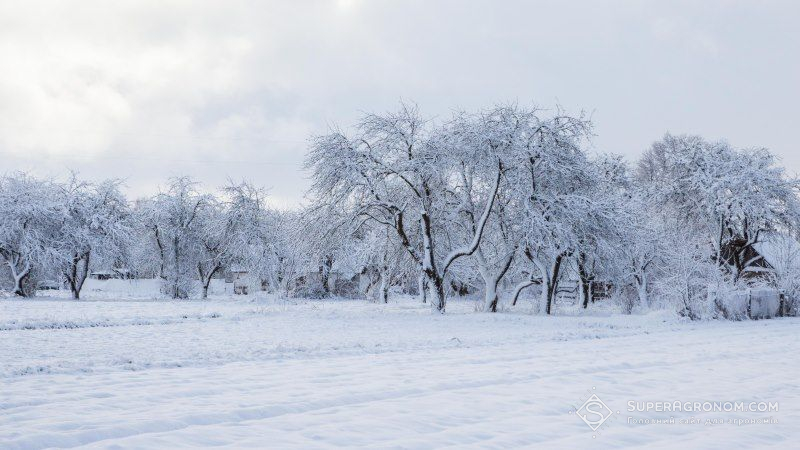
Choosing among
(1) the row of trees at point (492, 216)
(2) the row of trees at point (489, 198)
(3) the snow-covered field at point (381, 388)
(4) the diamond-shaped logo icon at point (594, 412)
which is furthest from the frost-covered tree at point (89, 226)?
(4) the diamond-shaped logo icon at point (594, 412)

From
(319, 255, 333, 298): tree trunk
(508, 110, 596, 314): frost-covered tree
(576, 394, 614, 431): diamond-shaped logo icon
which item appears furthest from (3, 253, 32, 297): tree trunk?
(576, 394, 614, 431): diamond-shaped logo icon

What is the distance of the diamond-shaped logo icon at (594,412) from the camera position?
680 centimetres

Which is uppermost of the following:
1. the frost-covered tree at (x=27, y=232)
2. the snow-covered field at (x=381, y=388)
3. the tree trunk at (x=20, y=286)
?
the frost-covered tree at (x=27, y=232)

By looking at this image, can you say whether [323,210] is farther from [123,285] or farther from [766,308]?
[123,285]

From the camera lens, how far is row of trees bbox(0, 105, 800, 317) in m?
25.8

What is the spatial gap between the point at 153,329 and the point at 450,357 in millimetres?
10844

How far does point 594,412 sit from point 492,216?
20.9 metres

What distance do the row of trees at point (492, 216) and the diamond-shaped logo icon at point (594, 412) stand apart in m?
17.2

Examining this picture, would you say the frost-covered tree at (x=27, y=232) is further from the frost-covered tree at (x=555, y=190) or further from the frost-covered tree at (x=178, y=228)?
the frost-covered tree at (x=555, y=190)

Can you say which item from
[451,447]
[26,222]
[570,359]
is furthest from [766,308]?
[26,222]

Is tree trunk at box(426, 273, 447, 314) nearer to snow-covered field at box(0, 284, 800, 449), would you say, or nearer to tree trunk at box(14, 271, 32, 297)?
snow-covered field at box(0, 284, 800, 449)

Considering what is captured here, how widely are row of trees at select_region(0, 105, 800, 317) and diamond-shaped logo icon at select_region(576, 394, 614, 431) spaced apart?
675 inches

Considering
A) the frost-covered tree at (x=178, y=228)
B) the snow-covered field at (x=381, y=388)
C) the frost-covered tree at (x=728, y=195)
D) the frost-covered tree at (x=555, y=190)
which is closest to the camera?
the snow-covered field at (x=381, y=388)

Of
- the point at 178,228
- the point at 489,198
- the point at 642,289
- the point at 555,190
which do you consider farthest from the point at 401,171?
the point at 178,228
